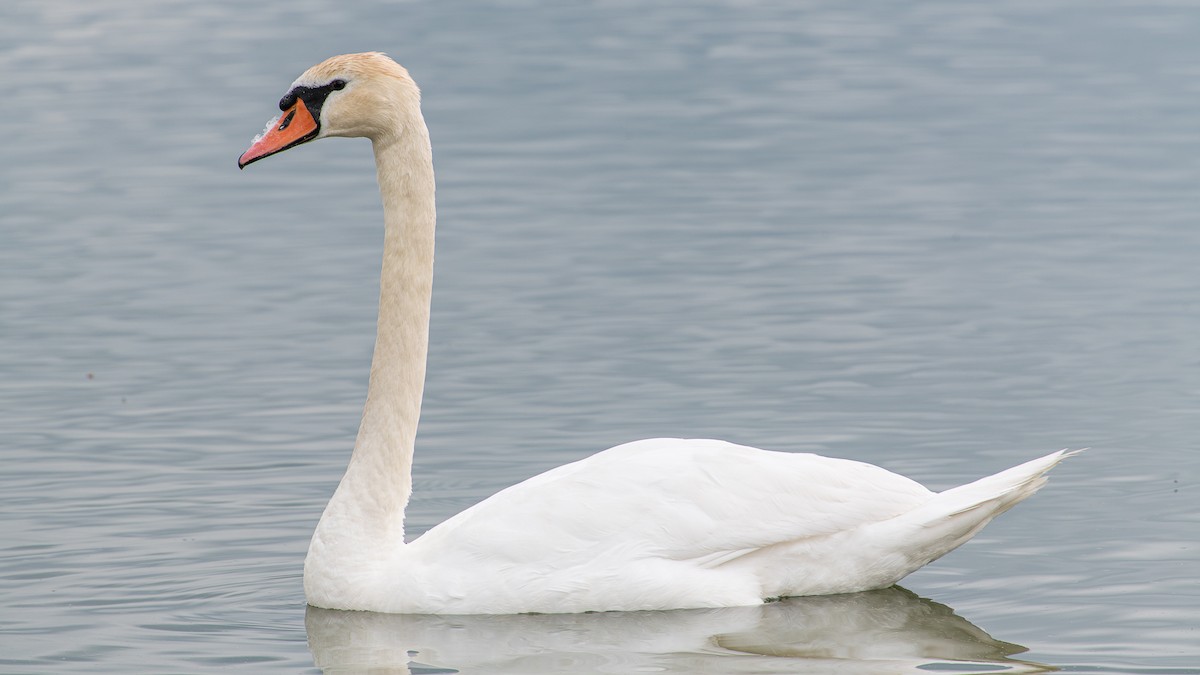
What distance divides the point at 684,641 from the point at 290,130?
2.53 meters

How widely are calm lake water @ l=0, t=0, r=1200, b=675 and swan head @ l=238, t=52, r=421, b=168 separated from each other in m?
1.82

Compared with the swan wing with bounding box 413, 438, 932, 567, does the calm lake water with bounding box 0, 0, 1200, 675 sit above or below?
below

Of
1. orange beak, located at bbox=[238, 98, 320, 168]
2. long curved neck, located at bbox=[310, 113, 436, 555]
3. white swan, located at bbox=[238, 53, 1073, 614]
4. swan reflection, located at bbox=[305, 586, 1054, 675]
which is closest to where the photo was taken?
swan reflection, located at bbox=[305, 586, 1054, 675]

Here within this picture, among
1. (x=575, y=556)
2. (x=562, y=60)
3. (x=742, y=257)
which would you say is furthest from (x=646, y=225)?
(x=562, y=60)

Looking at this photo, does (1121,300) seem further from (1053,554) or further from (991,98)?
(991,98)

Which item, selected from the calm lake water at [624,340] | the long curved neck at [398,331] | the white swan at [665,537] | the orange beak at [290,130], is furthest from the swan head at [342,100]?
the calm lake water at [624,340]

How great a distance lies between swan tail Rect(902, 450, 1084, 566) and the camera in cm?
736

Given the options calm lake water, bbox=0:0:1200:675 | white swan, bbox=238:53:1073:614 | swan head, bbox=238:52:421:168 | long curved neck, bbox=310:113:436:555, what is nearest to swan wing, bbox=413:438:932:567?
white swan, bbox=238:53:1073:614

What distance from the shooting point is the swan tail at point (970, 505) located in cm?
736

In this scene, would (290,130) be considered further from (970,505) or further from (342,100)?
(970,505)

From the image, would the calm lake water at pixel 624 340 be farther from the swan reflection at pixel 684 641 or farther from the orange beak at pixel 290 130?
the orange beak at pixel 290 130

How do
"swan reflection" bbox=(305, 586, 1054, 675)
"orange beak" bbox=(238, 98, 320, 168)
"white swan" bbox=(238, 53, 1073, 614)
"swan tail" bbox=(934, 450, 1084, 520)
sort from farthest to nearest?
"orange beak" bbox=(238, 98, 320, 168) → "white swan" bbox=(238, 53, 1073, 614) → "swan tail" bbox=(934, 450, 1084, 520) → "swan reflection" bbox=(305, 586, 1054, 675)

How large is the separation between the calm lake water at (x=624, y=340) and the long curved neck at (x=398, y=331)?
23.0 inches

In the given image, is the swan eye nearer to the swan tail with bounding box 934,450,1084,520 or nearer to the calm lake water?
the calm lake water
